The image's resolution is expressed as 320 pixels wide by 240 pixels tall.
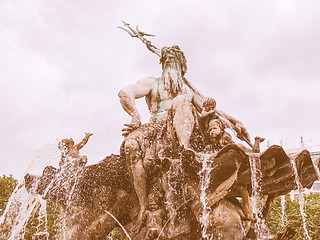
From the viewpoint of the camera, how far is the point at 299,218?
2023cm

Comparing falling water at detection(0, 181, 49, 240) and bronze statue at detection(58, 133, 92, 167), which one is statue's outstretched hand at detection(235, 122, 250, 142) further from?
falling water at detection(0, 181, 49, 240)

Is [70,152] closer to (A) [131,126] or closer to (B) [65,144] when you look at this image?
(B) [65,144]

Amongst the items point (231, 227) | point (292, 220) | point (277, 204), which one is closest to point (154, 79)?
point (231, 227)

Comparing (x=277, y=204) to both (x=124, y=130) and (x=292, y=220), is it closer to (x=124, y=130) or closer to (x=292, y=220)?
(x=292, y=220)

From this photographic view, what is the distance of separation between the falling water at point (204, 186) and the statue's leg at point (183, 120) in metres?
0.63

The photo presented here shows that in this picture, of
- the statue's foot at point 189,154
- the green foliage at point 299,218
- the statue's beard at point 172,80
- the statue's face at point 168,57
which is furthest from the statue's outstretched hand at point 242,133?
the green foliage at point 299,218

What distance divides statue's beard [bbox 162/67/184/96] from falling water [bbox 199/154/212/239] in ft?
7.90

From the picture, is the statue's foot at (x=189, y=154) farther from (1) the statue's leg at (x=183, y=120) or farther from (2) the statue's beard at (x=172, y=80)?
(2) the statue's beard at (x=172, y=80)

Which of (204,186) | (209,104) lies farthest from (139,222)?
(209,104)

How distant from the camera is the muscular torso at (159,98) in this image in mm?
7195

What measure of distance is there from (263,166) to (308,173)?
952 mm

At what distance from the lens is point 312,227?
19656mm

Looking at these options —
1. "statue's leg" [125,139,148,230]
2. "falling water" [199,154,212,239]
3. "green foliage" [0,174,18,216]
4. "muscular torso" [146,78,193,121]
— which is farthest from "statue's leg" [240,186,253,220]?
"green foliage" [0,174,18,216]

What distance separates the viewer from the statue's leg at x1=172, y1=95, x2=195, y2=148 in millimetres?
5943
